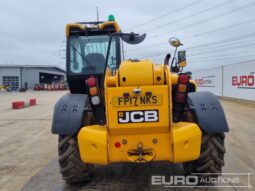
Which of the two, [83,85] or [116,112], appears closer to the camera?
[116,112]

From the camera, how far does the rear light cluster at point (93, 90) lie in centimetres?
498

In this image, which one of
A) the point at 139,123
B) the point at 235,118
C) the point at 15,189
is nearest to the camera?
the point at 139,123

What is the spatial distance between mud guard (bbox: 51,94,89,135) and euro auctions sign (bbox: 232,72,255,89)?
1707 cm

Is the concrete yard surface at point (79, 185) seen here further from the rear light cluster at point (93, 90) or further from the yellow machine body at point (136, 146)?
the rear light cluster at point (93, 90)

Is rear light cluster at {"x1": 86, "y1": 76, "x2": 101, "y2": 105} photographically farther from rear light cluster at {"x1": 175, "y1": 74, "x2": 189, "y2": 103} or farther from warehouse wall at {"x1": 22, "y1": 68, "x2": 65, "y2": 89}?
warehouse wall at {"x1": 22, "y1": 68, "x2": 65, "y2": 89}

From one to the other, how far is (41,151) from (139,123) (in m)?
4.57

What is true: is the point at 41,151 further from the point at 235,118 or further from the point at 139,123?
the point at 235,118

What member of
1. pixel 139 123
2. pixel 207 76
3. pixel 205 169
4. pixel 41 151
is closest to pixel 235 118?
pixel 41 151

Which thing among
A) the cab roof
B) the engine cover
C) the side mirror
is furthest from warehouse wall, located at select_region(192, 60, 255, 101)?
the engine cover

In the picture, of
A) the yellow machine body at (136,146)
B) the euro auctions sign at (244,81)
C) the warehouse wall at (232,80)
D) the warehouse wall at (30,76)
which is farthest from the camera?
the warehouse wall at (30,76)

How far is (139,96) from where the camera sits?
4625mm

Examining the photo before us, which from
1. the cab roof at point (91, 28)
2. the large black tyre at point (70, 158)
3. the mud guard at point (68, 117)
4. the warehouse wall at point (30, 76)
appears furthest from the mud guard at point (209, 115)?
the warehouse wall at point (30, 76)

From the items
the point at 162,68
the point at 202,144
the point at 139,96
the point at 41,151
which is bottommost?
the point at 41,151

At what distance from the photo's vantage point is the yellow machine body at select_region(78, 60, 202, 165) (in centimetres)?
460
